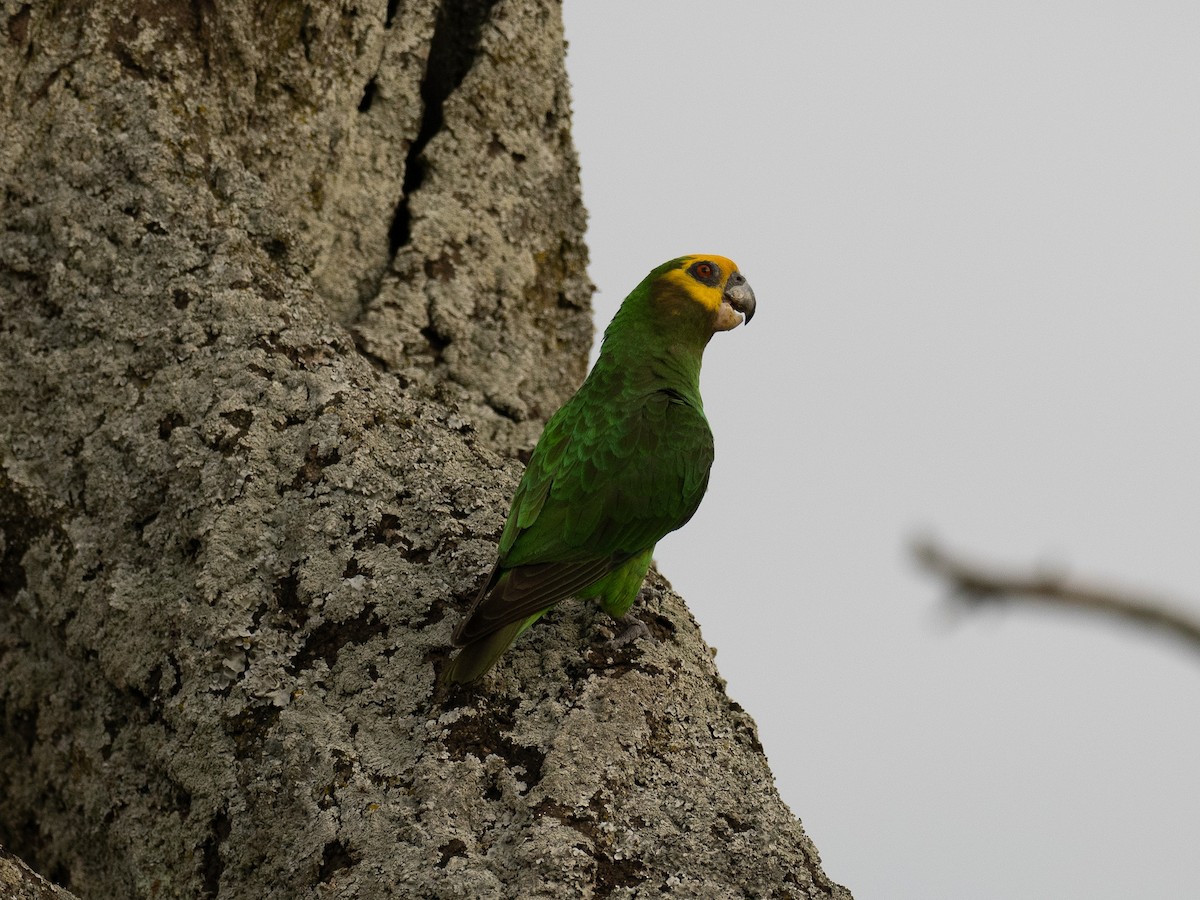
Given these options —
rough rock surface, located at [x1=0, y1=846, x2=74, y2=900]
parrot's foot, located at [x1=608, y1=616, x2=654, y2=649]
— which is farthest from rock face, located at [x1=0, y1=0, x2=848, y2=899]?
rough rock surface, located at [x1=0, y1=846, x2=74, y2=900]

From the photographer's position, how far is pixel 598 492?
163 inches

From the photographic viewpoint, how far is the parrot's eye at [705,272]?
516cm

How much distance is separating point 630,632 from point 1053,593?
276 centimetres

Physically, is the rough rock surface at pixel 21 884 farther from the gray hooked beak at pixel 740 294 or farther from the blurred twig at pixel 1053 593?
the gray hooked beak at pixel 740 294

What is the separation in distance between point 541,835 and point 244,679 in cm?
98

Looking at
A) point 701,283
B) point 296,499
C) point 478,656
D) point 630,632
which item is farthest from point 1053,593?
point 701,283

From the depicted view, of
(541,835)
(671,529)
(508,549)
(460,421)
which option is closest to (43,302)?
(460,421)

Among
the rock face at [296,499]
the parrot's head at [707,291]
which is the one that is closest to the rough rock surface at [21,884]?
the rock face at [296,499]

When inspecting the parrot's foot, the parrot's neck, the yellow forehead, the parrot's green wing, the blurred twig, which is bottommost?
the blurred twig

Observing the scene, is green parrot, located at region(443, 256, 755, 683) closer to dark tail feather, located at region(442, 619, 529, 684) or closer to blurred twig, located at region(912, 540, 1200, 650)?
dark tail feather, located at region(442, 619, 529, 684)

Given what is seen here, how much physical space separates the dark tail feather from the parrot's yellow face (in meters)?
2.13

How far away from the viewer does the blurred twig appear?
990 millimetres

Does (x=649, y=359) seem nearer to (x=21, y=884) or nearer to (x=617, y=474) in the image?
(x=617, y=474)

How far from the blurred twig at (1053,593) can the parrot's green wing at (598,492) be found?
98.2 inches
